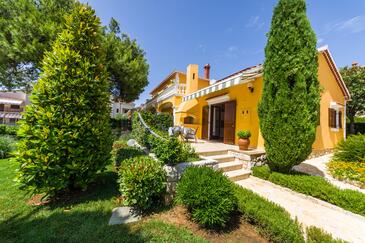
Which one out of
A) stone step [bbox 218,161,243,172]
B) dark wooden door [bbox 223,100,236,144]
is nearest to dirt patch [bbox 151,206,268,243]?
stone step [bbox 218,161,243,172]

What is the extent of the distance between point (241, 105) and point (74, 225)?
39.5ft

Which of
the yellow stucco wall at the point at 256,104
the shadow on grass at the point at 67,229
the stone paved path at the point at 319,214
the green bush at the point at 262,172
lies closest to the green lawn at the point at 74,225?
the shadow on grass at the point at 67,229

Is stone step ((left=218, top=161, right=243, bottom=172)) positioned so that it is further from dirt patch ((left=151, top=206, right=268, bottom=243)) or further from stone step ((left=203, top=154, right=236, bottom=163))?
dirt patch ((left=151, top=206, right=268, bottom=243))

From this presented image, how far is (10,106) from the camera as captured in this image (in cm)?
4669

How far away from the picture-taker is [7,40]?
13.9 metres

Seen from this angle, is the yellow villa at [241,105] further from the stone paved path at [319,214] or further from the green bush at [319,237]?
the green bush at [319,237]

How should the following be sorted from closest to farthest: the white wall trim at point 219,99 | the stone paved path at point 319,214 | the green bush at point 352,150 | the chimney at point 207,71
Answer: the stone paved path at point 319,214
the green bush at point 352,150
the white wall trim at point 219,99
the chimney at point 207,71

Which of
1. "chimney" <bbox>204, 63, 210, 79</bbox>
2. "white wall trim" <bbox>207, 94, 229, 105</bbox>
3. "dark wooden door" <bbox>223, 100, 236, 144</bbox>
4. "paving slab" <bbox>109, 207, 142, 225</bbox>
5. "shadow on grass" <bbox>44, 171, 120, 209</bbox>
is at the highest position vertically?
"chimney" <bbox>204, 63, 210, 79</bbox>

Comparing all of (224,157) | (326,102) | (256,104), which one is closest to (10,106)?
(224,157)

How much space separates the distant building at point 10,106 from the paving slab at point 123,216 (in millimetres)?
56085

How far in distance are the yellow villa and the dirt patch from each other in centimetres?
733

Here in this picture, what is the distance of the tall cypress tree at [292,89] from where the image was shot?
7.20m

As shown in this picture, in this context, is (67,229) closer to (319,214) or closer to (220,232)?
(220,232)

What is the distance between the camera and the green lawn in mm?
3836
